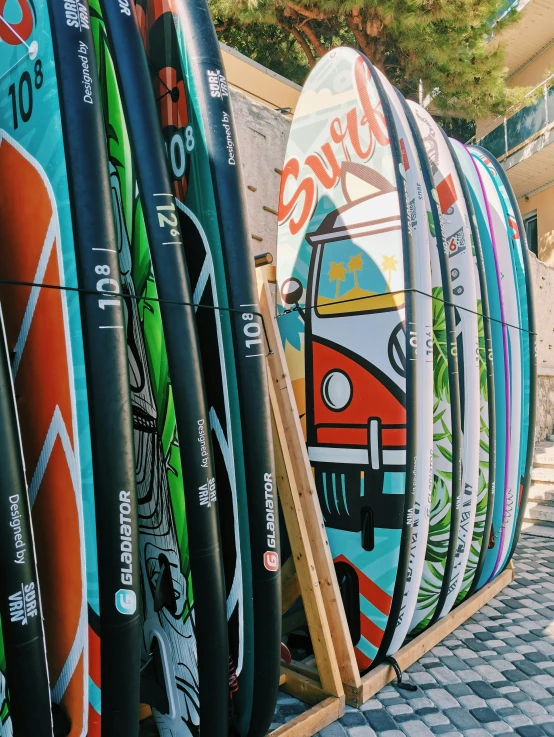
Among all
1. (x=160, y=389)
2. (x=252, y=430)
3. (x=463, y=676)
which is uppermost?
(x=160, y=389)

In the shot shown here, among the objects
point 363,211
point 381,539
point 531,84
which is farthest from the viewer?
point 531,84

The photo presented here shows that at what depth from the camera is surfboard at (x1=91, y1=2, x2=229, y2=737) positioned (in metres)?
1.66

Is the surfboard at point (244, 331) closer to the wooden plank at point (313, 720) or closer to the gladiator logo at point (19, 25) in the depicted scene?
the wooden plank at point (313, 720)

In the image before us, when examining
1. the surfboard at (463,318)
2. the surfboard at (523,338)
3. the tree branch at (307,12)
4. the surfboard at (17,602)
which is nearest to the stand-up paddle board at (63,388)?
the surfboard at (17,602)

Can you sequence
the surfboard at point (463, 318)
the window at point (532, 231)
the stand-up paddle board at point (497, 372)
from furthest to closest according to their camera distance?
the window at point (532, 231) → the stand-up paddle board at point (497, 372) → the surfboard at point (463, 318)

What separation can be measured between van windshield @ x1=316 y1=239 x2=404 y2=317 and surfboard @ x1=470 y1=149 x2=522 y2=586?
114 cm

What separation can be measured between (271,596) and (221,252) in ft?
3.42

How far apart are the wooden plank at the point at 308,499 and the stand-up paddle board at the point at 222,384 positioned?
45cm

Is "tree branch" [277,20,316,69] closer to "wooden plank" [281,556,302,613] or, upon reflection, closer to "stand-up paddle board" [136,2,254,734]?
"stand-up paddle board" [136,2,254,734]

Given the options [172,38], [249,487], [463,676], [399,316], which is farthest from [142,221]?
[463,676]

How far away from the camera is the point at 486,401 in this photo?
301cm

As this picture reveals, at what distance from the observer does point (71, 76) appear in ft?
4.96

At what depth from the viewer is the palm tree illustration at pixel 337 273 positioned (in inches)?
103

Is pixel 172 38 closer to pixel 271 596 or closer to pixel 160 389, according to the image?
pixel 160 389
